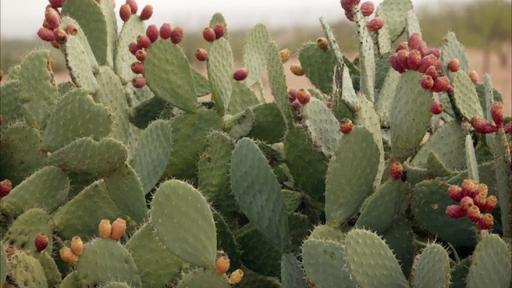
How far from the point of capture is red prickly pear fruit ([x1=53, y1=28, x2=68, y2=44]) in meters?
2.73

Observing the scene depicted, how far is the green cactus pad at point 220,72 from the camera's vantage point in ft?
9.48

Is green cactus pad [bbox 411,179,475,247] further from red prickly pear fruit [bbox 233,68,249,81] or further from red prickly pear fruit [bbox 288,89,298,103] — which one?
red prickly pear fruit [bbox 233,68,249,81]

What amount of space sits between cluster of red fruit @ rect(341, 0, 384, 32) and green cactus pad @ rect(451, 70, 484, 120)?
284mm

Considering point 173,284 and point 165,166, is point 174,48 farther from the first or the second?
point 173,284

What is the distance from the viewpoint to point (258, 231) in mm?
2668

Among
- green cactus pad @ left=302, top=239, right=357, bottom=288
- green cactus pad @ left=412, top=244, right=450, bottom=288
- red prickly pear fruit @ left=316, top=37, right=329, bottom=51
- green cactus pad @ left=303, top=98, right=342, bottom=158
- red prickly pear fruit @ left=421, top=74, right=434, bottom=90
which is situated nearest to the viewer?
green cactus pad @ left=412, top=244, right=450, bottom=288

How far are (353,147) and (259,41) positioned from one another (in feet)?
3.35

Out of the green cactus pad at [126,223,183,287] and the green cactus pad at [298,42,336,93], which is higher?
the green cactus pad at [298,42,336,93]

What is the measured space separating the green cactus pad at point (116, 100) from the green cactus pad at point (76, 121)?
0.24 metres

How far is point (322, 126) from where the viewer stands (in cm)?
250

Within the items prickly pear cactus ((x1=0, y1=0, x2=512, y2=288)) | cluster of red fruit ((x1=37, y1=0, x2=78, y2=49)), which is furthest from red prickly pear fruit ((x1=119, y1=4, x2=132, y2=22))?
cluster of red fruit ((x1=37, y1=0, x2=78, y2=49))

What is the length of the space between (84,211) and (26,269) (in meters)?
0.29

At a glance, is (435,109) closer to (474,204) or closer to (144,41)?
(474,204)

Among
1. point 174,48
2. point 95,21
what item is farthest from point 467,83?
point 95,21
